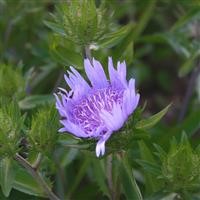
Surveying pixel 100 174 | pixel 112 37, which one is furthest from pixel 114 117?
pixel 100 174

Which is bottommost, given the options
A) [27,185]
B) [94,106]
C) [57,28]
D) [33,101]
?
[27,185]

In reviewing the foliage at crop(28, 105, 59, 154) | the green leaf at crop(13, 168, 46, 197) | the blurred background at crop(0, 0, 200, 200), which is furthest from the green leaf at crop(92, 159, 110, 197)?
the foliage at crop(28, 105, 59, 154)

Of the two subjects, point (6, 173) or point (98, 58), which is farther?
point (98, 58)

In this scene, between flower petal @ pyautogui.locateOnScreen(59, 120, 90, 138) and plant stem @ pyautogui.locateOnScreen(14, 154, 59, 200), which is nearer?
flower petal @ pyautogui.locateOnScreen(59, 120, 90, 138)

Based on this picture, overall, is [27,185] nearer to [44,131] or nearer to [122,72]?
[44,131]

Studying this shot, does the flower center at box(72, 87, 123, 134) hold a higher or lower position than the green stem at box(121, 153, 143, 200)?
higher

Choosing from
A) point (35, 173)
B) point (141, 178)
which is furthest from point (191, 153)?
point (141, 178)

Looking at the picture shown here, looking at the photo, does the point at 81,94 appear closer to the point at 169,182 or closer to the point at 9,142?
the point at 9,142

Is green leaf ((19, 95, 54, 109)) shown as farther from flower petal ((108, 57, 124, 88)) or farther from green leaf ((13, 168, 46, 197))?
flower petal ((108, 57, 124, 88))

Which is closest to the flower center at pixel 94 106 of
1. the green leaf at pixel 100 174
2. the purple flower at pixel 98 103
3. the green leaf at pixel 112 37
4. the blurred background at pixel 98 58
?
the purple flower at pixel 98 103
